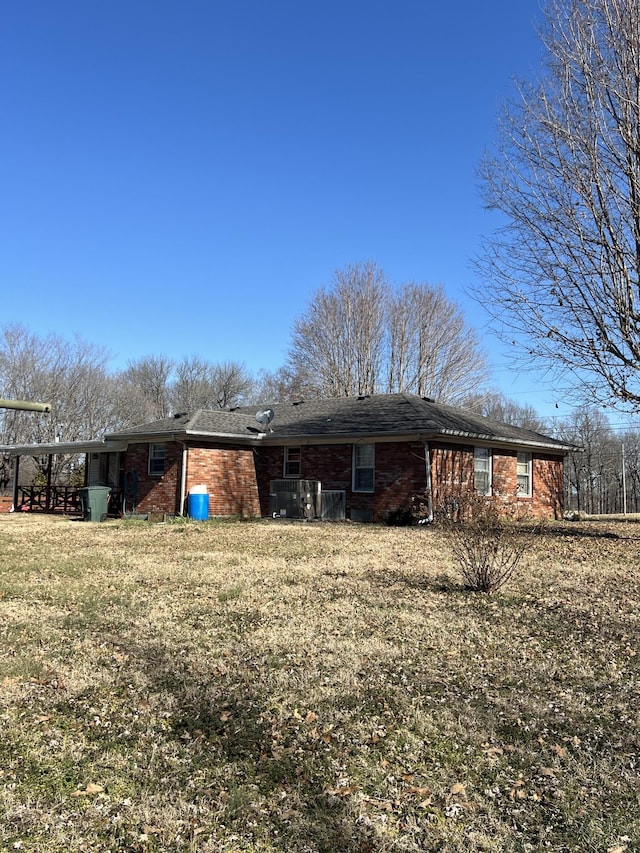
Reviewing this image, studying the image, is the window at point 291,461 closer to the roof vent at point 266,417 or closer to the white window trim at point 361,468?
the roof vent at point 266,417

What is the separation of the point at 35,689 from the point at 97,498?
596 inches

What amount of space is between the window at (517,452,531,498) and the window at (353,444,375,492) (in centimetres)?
569

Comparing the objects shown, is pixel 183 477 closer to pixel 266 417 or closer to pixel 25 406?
pixel 266 417

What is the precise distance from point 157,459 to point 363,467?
6.54 meters

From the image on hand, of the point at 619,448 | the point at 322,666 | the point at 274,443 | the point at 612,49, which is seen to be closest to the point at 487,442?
the point at 274,443

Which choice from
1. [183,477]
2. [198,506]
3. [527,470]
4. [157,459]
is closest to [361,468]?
[198,506]

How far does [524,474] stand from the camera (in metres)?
20.6

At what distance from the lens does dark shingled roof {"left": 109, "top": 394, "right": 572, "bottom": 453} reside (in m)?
17.0

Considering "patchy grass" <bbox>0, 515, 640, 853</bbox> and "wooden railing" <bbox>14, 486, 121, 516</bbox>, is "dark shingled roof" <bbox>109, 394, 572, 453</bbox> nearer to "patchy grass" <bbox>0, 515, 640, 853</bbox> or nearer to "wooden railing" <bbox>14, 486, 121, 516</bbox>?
"wooden railing" <bbox>14, 486, 121, 516</bbox>

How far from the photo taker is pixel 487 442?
18.5m

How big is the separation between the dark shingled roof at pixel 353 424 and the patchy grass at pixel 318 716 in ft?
29.7

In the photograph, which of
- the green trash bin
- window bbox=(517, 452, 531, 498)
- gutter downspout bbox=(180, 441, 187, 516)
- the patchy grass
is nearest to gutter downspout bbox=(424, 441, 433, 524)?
window bbox=(517, 452, 531, 498)

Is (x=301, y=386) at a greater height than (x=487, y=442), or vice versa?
(x=301, y=386)

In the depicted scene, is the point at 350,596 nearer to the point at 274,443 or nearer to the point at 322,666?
the point at 322,666
